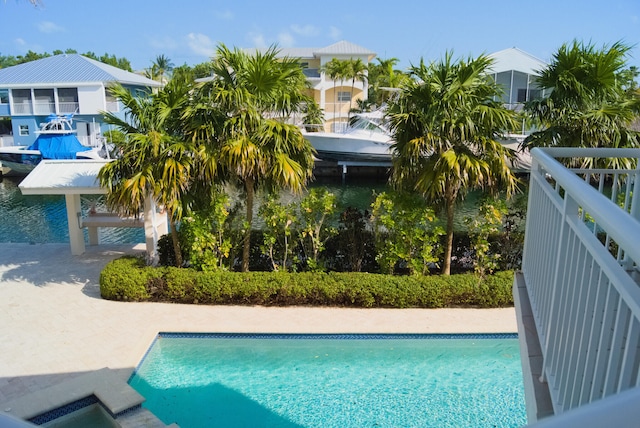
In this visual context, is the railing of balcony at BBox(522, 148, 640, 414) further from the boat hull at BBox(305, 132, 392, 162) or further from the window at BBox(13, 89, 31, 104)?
the window at BBox(13, 89, 31, 104)

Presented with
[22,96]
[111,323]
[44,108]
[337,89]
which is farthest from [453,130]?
[337,89]

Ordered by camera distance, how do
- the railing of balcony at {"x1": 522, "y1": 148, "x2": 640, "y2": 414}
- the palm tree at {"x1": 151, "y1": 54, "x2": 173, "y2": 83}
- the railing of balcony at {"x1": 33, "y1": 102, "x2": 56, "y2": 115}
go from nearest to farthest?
the railing of balcony at {"x1": 522, "y1": 148, "x2": 640, "y2": 414} → the railing of balcony at {"x1": 33, "y1": 102, "x2": 56, "y2": 115} → the palm tree at {"x1": 151, "y1": 54, "x2": 173, "y2": 83}

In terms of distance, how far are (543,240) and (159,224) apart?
30.7 feet

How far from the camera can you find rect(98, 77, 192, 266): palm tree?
9.08m

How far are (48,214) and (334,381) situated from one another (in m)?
17.0

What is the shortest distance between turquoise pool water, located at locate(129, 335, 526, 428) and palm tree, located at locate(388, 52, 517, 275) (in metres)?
2.72

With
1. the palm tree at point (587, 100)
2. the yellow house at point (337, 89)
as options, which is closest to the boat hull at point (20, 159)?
the yellow house at point (337, 89)

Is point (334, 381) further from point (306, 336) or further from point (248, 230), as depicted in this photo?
point (248, 230)

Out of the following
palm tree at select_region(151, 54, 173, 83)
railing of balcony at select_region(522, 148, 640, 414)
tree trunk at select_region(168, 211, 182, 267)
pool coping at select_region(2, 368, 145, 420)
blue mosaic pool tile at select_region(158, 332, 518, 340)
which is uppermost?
palm tree at select_region(151, 54, 173, 83)

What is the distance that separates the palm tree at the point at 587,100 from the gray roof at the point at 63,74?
29342 millimetres

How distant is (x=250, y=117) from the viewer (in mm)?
9109

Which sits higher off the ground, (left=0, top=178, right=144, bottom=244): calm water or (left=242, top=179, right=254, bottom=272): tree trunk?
(left=242, top=179, right=254, bottom=272): tree trunk

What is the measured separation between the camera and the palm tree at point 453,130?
9.01 metres

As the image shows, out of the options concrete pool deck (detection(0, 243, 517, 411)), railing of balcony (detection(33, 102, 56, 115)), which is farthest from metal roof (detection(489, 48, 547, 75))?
railing of balcony (detection(33, 102, 56, 115))
